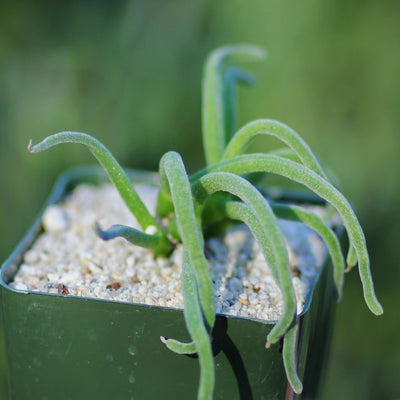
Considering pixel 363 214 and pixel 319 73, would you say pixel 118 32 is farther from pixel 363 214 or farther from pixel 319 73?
pixel 363 214

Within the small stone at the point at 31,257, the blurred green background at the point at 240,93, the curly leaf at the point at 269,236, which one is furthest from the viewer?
the blurred green background at the point at 240,93

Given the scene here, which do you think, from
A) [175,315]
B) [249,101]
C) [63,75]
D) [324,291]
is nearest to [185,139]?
[249,101]

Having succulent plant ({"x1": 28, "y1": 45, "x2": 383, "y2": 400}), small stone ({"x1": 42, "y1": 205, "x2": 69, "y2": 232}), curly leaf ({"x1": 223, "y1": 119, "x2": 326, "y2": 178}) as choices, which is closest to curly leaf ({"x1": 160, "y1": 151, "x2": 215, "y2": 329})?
succulent plant ({"x1": 28, "y1": 45, "x2": 383, "y2": 400})

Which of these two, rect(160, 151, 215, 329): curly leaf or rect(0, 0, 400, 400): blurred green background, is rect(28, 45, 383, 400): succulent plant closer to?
rect(160, 151, 215, 329): curly leaf

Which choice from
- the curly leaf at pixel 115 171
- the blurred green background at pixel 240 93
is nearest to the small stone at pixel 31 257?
the curly leaf at pixel 115 171

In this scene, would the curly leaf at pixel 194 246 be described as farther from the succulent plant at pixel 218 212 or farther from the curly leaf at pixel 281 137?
the curly leaf at pixel 281 137

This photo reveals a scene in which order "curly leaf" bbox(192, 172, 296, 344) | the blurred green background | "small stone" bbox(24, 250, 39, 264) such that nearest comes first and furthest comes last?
"curly leaf" bbox(192, 172, 296, 344) → "small stone" bbox(24, 250, 39, 264) → the blurred green background
